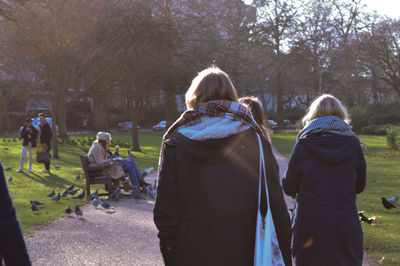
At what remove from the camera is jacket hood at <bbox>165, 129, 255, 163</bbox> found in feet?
8.65

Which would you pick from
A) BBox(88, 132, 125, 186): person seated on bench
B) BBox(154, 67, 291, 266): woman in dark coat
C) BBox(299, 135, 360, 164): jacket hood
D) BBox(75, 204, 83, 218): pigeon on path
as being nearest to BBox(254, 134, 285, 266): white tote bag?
BBox(154, 67, 291, 266): woman in dark coat

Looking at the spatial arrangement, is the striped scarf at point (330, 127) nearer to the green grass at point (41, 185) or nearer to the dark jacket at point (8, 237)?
the dark jacket at point (8, 237)

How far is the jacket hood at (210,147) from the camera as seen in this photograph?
2.64 metres

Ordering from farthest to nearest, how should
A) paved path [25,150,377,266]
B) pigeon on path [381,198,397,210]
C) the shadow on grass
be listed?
the shadow on grass → pigeon on path [381,198,397,210] → paved path [25,150,377,266]

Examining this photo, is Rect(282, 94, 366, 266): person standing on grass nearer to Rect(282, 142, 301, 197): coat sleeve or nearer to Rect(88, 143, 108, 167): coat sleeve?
Rect(282, 142, 301, 197): coat sleeve

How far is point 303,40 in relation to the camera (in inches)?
1716

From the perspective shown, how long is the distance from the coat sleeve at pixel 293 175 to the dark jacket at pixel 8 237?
7.38 feet

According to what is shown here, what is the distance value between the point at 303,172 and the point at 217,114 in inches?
50.9

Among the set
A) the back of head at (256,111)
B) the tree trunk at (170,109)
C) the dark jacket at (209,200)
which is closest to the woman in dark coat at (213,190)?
the dark jacket at (209,200)

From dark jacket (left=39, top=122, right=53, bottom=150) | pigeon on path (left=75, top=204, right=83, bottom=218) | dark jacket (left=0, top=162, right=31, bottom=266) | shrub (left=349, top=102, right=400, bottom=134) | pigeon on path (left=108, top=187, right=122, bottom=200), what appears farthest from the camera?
shrub (left=349, top=102, right=400, bottom=134)

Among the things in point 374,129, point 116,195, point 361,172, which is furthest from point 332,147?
point 374,129

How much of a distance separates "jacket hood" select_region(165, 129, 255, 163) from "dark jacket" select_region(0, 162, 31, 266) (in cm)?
92

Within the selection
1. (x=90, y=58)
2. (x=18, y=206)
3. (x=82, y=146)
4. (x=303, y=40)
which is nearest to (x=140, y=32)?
(x=90, y=58)

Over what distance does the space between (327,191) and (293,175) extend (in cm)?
29
